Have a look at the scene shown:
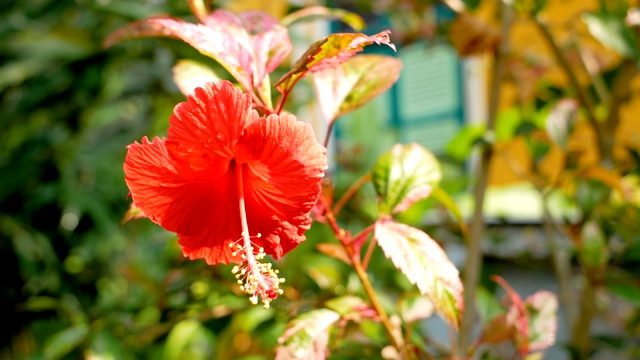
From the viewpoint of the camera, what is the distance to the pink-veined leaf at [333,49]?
0.36 metres

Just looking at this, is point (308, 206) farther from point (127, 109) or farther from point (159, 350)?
point (127, 109)

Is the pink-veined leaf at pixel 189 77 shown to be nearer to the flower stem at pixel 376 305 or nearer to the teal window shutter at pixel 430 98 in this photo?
the flower stem at pixel 376 305

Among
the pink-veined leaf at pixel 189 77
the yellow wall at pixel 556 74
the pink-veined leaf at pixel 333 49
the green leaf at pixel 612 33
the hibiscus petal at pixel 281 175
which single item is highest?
the pink-veined leaf at pixel 333 49

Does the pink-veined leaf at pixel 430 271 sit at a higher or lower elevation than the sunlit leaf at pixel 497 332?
higher

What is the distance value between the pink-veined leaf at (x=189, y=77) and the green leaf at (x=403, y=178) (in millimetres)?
157

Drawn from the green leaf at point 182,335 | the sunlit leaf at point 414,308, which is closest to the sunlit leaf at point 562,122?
the sunlit leaf at point 414,308

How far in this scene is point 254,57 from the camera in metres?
0.44

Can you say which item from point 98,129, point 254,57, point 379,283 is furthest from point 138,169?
point 98,129

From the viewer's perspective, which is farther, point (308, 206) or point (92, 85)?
point (92, 85)

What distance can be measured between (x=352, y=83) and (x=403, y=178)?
0.09m

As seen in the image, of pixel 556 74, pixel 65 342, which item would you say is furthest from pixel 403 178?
pixel 556 74

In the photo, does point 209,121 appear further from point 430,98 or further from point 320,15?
point 430,98

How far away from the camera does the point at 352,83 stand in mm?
520

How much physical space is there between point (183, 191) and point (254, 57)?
0.12 metres
